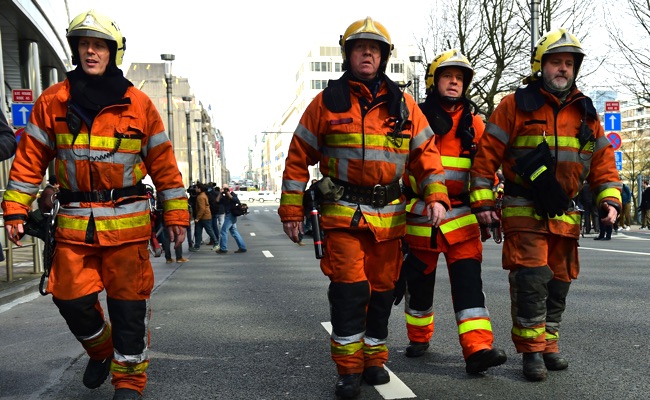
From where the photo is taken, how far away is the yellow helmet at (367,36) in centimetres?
386

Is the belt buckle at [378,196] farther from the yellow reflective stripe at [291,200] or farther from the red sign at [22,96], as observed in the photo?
the red sign at [22,96]

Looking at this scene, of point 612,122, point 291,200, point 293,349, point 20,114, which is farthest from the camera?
point 612,122

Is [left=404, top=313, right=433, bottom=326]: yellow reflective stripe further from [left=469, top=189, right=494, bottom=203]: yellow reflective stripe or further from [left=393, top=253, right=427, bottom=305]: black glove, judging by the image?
[left=469, top=189, right=494, bottom=203]: yellow reflective stripe

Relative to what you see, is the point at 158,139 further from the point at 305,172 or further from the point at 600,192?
the point at 600,192

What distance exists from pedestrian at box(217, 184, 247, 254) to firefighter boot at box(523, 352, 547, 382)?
1201cm

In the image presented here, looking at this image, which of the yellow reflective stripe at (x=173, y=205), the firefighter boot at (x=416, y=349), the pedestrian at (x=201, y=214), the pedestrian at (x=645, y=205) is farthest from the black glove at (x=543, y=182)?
the pedestrian at (x=645, y=205)

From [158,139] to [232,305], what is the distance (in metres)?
3.86

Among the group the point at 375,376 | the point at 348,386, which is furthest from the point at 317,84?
the point at 348,386

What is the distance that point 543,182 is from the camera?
13.0ft

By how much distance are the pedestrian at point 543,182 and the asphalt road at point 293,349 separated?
0.37 metres

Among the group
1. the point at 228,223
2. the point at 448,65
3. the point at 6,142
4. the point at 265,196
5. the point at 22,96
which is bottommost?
the point at 265,196

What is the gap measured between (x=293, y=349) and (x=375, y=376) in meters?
1.17

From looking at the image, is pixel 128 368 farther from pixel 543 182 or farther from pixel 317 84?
pixel 317 84

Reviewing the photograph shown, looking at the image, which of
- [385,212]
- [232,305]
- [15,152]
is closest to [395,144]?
[385,212]
